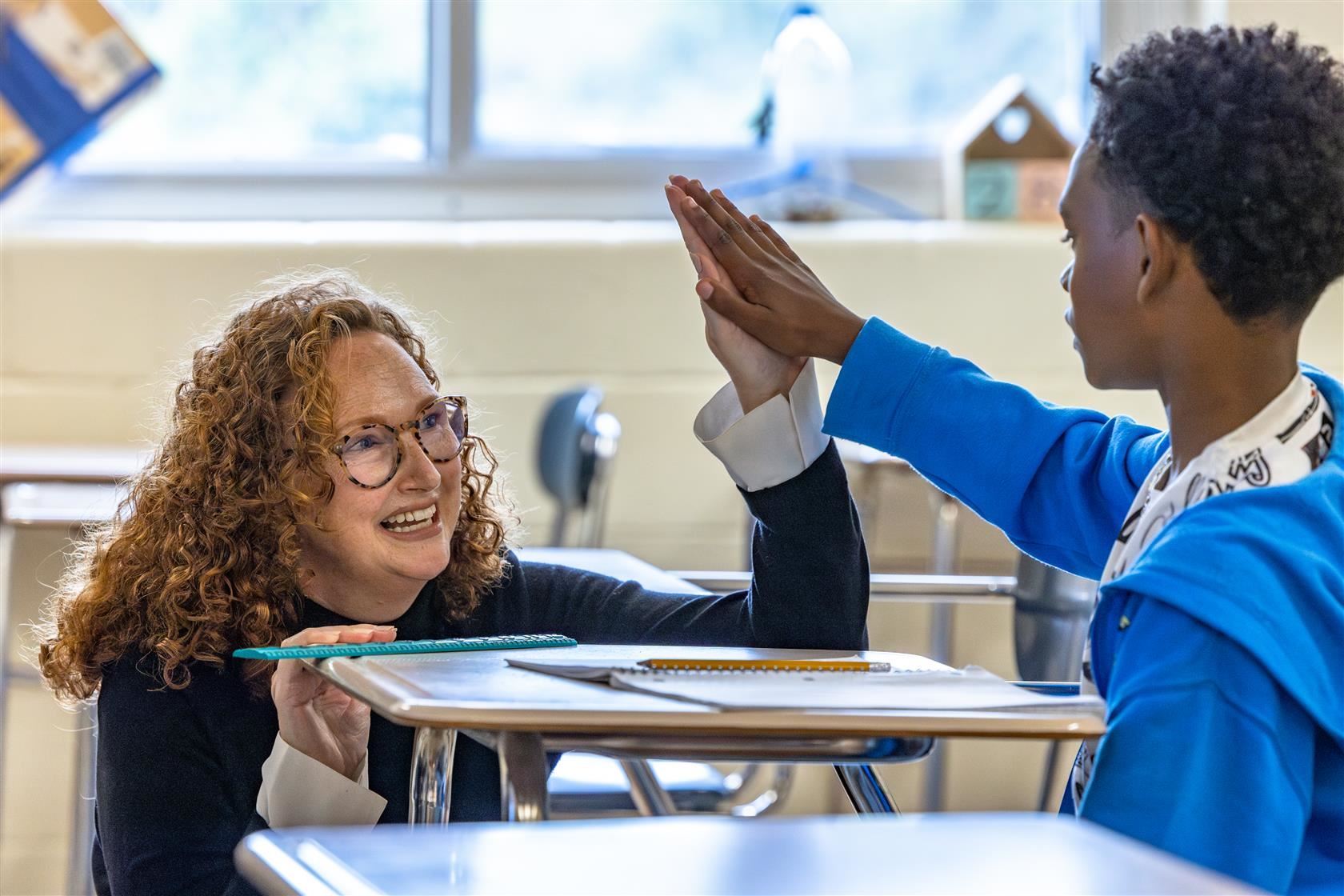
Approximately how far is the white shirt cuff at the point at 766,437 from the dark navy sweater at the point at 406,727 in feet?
0.05

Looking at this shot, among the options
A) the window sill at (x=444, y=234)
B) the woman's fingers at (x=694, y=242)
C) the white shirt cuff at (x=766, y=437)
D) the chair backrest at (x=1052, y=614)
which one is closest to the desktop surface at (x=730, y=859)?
the white shirt cuff at (x=766, y=437)

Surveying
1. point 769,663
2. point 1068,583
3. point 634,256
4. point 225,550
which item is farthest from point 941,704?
point 634,256

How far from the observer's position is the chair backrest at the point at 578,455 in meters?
2.40

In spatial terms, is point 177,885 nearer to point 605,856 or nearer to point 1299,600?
point 605,856

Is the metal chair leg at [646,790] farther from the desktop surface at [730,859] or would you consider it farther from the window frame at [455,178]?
the window frame at [455,178]

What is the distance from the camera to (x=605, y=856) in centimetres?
56

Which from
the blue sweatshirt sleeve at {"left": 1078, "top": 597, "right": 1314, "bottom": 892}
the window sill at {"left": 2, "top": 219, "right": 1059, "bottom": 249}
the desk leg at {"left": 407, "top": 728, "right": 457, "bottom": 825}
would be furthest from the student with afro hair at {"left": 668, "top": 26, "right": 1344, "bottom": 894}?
the window sill at {"left": 2, "top": 219, "right": 1059, "bottom": 249}

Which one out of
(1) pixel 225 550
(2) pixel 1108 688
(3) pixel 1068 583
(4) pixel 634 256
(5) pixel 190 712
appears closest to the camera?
(2) pixel 1108 688

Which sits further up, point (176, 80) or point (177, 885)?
point (176, 80)

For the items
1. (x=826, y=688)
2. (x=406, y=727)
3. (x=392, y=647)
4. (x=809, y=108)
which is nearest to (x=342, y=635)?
(x=392, y=647)

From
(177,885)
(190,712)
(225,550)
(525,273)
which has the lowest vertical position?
(177,885)

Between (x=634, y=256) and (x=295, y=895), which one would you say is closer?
(x=295, y=895)

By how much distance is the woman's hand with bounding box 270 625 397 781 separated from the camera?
1114mm

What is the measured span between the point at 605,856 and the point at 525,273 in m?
2.53
